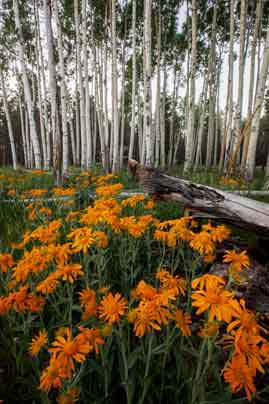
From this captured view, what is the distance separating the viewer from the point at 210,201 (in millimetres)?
1741

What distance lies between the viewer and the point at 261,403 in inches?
37.4

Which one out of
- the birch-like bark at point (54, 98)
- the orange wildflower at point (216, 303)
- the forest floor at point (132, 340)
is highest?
the birch-like bark at point (54, 98)

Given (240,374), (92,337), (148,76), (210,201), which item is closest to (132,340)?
(92,337)

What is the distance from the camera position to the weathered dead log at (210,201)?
1645 mm

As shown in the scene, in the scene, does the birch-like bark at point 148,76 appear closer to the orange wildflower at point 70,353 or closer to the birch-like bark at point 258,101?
the birch-like bark at point 258,101

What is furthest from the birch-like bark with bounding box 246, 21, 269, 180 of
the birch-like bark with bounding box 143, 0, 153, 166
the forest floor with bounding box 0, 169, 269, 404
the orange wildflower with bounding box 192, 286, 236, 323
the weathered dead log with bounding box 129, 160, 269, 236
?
the orange wildflower with bounding box 192, 286, 236, 323

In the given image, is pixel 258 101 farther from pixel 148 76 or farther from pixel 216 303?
pixel 216 303

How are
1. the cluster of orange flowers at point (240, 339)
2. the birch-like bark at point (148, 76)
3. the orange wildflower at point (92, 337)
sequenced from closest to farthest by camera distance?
the cluster of orange flowers at point (240, 339)
the orange wildflower at point (92, 337)
the birch-like bark at point (148, 76)

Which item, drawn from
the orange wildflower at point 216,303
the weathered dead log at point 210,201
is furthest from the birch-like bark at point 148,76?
the orange wildflower at point 216,303

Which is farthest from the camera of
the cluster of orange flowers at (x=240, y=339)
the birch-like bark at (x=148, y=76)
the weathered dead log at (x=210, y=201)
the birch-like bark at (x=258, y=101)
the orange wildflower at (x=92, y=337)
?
the birch-like bark at (x=258, y=101)

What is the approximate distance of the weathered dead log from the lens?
165 cm

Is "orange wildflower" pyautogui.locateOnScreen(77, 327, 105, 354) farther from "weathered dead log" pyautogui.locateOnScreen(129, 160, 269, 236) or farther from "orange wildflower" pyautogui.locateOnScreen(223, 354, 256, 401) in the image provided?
"weathered dead log" pyautogui.locateOnScreen(129, 160, 269, 236)

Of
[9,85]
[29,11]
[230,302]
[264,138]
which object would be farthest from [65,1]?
[264,138]

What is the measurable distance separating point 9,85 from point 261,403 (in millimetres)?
22573
